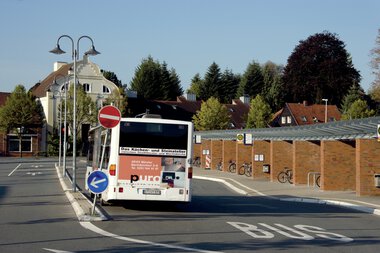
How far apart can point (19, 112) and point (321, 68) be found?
39.8 m

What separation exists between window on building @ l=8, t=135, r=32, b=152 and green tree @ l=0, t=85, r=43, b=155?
1.44 m

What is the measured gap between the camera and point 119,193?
1830 centimetres

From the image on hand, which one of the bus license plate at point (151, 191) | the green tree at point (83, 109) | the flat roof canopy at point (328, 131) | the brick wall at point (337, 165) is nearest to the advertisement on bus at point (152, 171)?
the bus license plate at point (151, 191)

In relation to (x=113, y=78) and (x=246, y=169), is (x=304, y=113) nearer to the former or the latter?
(x=113, y=78)

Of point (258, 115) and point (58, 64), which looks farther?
point (58, 64)

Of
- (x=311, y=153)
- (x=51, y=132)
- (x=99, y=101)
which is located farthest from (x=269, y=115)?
(x=311, y=153)

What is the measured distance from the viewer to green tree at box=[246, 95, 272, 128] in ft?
289

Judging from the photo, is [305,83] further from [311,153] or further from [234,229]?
[234,229]

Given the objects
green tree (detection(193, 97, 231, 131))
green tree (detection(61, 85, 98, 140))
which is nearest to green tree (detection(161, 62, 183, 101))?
green tree (detection(193, 97, 231, 131))

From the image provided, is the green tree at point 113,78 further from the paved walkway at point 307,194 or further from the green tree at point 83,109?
the paved walkway at point 307,194

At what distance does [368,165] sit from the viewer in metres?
28.0

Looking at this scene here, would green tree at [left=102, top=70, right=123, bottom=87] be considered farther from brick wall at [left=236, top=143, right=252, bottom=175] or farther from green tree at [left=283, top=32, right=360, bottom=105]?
brick wall at [left=236, top=143, right=252, bottom=175]

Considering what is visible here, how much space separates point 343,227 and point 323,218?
2433 mm

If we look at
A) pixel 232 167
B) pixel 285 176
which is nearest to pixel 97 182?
pixel 285 176
